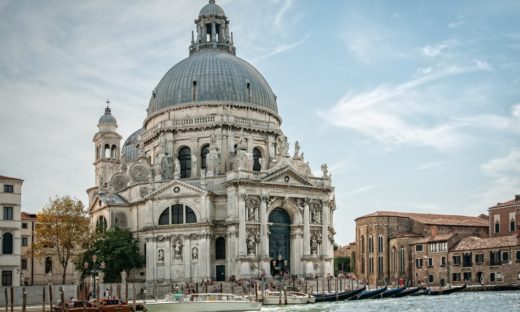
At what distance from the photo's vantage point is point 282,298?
54.3 metres

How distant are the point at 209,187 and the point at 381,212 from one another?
1214 inches

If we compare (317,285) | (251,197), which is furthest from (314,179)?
(317,285)

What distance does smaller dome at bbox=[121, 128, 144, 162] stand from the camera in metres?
88.4

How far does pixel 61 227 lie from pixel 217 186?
40.3 ft

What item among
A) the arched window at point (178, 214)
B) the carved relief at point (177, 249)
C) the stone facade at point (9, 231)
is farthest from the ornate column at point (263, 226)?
the stone facade at point (9, 231)

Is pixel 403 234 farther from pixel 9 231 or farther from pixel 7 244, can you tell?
pixel 7 244

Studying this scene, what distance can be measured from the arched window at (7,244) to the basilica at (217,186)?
12.1 metres

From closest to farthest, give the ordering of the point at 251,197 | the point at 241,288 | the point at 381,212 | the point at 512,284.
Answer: the point at 241,288 < the point at 251,197 < the point at 512,284 < the point at 381,212

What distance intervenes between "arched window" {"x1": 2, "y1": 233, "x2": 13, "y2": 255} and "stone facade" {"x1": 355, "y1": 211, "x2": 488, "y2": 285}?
44.0 metres

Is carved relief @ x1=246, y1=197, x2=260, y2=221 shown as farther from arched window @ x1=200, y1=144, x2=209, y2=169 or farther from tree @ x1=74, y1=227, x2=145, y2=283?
tree @ x1=74, y1=227, x2=145, y2=283

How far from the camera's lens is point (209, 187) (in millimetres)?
66438

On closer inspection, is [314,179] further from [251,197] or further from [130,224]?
[130,224]

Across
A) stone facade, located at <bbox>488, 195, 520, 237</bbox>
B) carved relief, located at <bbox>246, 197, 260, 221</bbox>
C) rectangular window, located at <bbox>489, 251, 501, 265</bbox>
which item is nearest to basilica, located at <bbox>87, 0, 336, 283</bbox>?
carved relief, located at <bbox>246, 197, 260, 221</bbox>

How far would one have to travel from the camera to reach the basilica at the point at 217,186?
6419 centimetres
